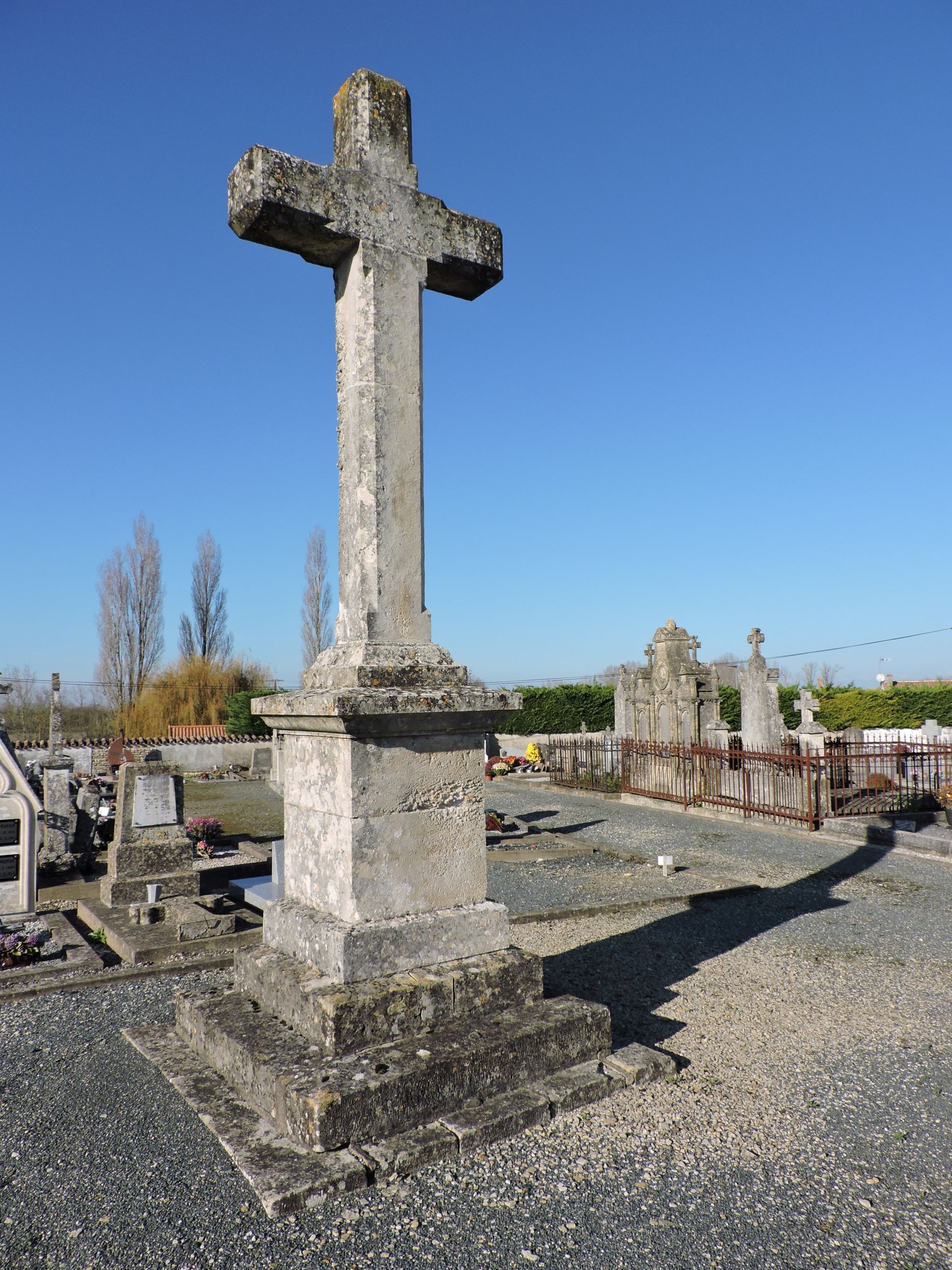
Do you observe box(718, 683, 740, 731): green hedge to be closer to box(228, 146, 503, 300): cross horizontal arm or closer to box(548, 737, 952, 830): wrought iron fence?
box(548, 737, 952, 830): wrought iron fence

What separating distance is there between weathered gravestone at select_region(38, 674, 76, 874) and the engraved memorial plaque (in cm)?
224

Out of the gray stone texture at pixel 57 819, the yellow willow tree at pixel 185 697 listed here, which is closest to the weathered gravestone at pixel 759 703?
the gray stone texture at pixel 57 819

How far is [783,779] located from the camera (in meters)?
11.8

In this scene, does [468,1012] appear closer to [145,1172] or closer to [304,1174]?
[304,1174]

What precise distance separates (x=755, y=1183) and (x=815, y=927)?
3952 mm

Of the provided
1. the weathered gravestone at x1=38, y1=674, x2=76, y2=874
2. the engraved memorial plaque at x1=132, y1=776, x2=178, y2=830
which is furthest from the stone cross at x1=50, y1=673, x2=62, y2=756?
the engraved memorial plaque at x1=132, y1=776, x2=178, y2=830

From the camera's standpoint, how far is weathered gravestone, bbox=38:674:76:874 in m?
8.90

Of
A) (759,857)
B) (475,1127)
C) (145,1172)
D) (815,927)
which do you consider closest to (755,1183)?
(475,1127)

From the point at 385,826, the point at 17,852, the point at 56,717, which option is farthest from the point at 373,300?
the point at 56,717

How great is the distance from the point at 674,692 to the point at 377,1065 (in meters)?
13.5

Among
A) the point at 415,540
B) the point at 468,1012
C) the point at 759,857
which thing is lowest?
the point at 759,857

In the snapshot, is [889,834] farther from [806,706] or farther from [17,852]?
[17,852]

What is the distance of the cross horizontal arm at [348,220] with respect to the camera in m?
3.24

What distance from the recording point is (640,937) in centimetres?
590
